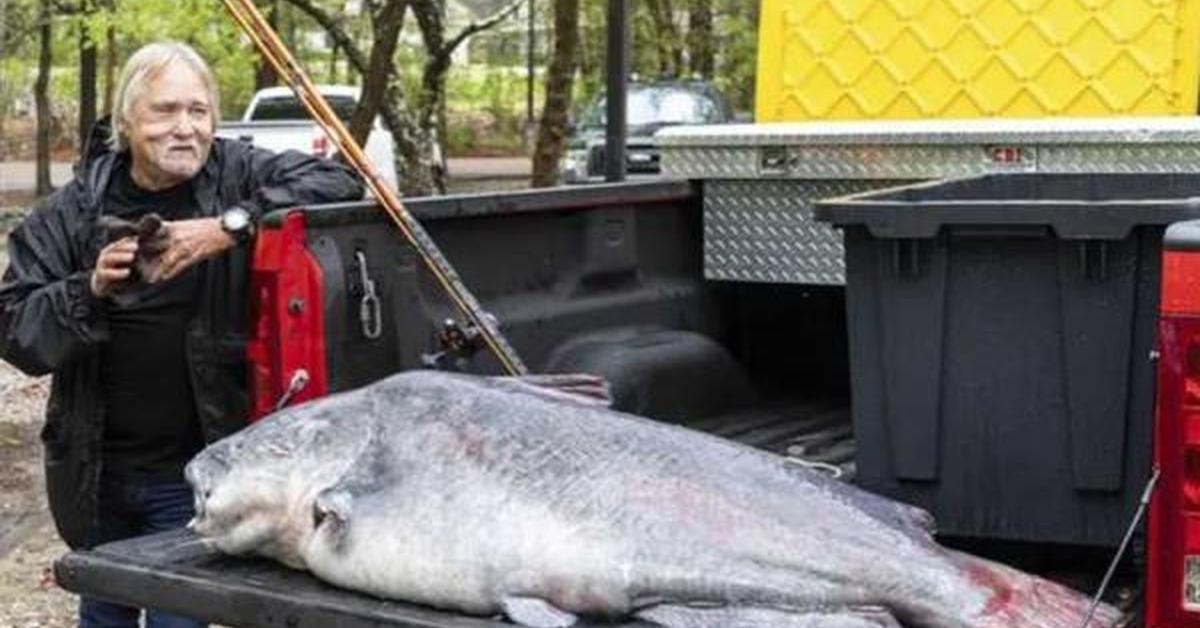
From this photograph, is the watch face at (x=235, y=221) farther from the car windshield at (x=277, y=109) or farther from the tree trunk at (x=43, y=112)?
the tree trunk at (x=43, y=112)

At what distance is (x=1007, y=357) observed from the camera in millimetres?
3545

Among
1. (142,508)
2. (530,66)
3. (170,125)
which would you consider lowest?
(142,508)

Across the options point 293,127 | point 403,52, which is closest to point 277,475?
point 293,127

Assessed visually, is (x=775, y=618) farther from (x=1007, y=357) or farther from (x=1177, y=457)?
(x=1007, y=357)

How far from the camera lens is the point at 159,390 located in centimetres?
438

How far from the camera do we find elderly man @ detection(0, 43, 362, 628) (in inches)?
164

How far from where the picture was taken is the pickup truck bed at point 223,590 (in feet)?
10.6

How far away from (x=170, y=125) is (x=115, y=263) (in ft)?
1.32

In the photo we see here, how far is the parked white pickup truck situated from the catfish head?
1040 cm

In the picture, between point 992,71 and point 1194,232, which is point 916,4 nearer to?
point 992,71

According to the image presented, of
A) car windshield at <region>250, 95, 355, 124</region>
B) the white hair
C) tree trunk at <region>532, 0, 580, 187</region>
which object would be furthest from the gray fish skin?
car windshield at <region>250, 95, 355, 124</region>

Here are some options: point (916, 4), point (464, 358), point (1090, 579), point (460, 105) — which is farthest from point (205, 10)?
point (460, 105)

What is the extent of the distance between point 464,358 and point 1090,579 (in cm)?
146

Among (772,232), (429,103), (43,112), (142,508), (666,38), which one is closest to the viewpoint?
(142,508)
